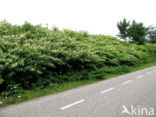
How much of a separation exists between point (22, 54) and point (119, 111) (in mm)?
4766

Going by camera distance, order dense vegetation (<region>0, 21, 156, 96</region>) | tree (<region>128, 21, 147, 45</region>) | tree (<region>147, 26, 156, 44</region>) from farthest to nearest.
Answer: tree (<region>147, 26, 156, 44</region>) → tree (<region>128, 21, 147, 45</region>) → dense vegetation (<region>0, 21, 156, 96</region>)

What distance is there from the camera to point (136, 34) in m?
36.3

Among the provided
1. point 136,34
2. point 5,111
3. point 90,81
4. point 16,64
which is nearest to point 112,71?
point 90,81

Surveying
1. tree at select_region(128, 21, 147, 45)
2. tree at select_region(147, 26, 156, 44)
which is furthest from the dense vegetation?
tree at select_region(147, 26, 156, 44)

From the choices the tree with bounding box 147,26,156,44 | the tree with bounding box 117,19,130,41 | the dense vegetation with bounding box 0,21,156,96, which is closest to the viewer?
the dense vegetation with bounding box 0,21,156,96

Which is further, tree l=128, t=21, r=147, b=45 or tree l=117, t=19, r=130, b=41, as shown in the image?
tree l=117, t=19, r=130, b=41

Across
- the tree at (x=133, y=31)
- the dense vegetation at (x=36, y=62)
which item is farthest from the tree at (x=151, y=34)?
the dense vegetation at (x=36, y=62)

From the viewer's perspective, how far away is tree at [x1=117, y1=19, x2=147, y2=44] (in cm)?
3631

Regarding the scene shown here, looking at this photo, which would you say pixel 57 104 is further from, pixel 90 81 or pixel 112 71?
pixel 112 71

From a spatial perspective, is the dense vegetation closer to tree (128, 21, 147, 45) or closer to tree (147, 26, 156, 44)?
tree (128, 21, 147, 45)

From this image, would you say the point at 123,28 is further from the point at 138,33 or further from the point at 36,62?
the point at 36,62

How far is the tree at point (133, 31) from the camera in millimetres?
36309

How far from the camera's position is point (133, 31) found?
3700cm

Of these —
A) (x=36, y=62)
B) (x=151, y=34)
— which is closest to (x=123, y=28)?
(x=151, y=34)
